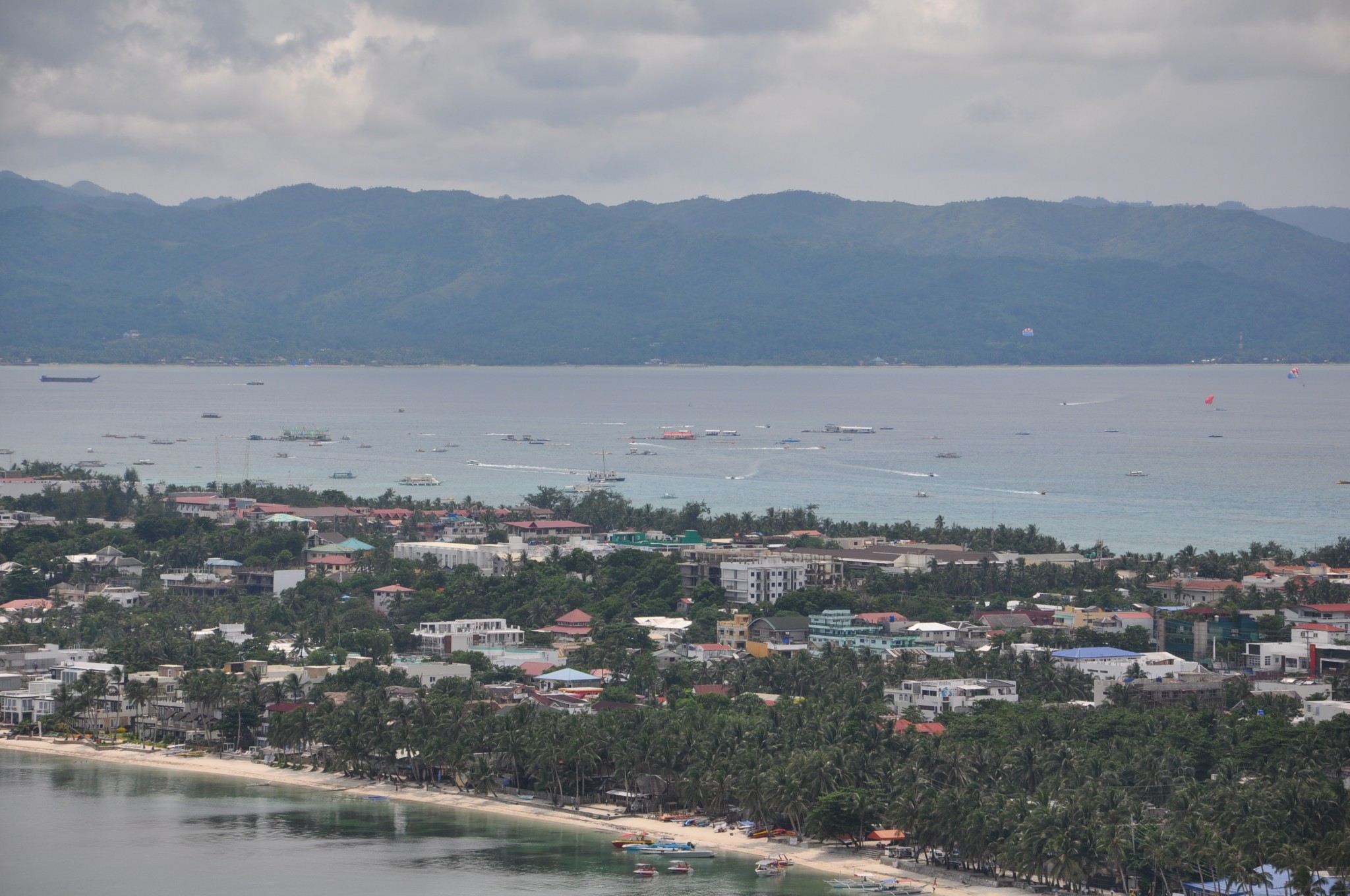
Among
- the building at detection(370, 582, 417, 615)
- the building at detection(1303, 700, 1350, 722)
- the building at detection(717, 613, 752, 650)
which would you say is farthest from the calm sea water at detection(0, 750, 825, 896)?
the building at detection(370, 582, 417, 615)

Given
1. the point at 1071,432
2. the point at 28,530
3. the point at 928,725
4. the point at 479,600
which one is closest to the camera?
the point at 928,725

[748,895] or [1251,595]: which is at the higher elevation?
[1251,595]

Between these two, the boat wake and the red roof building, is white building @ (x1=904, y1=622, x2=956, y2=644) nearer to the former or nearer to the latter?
the red roof building

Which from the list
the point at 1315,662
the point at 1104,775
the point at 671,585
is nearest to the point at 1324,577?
the point at 1315,662

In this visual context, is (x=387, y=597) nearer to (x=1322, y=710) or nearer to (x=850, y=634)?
(x=850, y=634)

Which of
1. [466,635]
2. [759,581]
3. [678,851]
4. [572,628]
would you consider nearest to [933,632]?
[759,581]

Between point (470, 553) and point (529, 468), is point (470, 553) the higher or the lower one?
the lower one

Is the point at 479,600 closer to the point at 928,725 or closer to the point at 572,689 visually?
the point at 572,689
